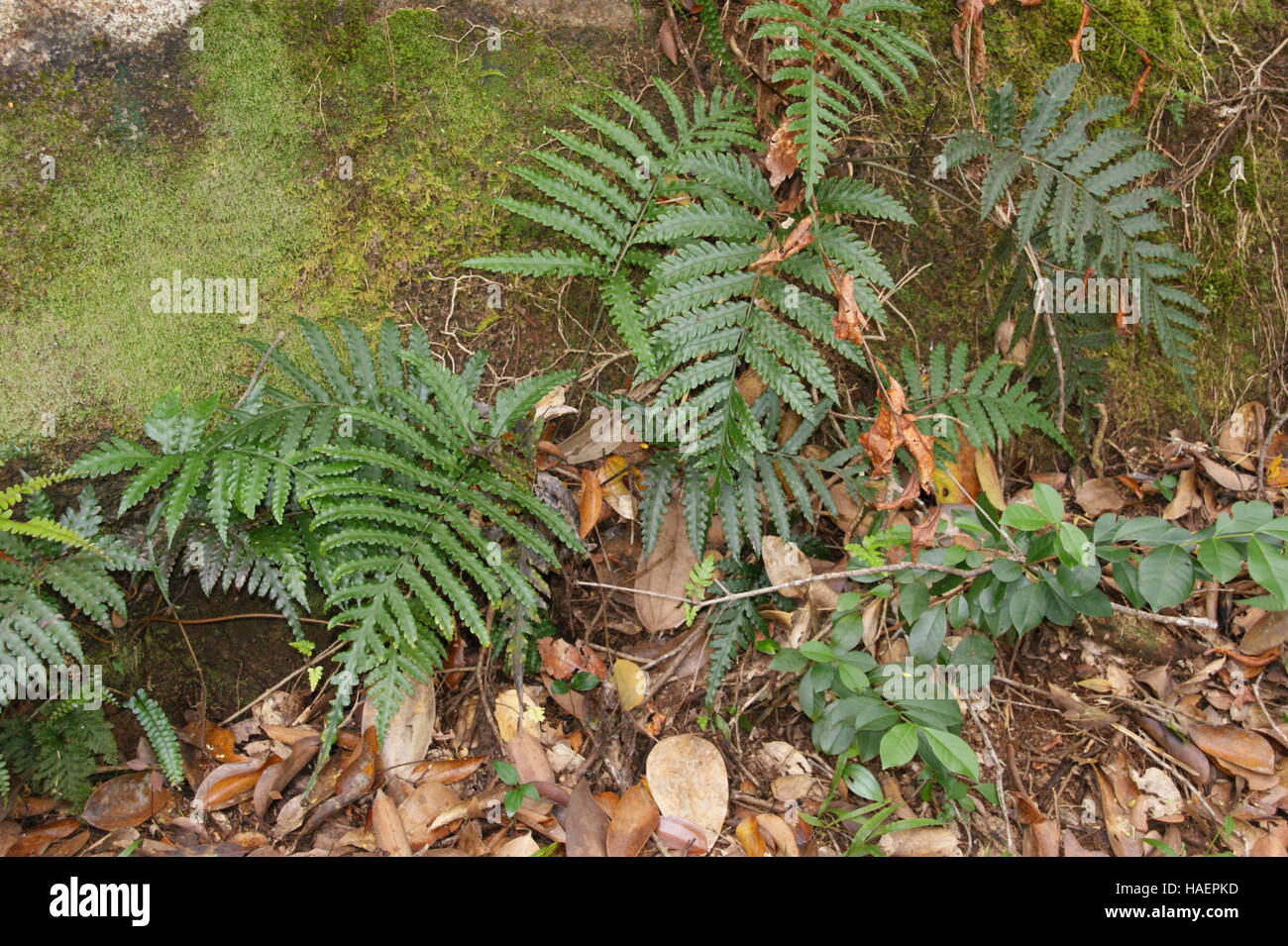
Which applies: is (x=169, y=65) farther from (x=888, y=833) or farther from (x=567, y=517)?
(x=888, y=833)

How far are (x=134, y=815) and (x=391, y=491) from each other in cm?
142

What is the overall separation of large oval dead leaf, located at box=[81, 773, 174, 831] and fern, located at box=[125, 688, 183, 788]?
102 millimetres

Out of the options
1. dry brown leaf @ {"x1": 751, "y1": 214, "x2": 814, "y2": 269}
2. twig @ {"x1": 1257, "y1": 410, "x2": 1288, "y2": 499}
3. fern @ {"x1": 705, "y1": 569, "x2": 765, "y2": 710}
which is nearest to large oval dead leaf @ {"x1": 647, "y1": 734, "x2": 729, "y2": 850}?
fern @ {"x1": 705, "y1": 569, "x2": 765, "y2": 710}

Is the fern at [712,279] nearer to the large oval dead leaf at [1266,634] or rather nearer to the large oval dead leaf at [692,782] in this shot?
the large oval dead leaf at [692,782]

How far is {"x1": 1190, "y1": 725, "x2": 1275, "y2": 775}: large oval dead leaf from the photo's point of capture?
3.03 metres

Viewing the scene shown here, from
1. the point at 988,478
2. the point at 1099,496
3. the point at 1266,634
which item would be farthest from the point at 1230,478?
the point at 988,478

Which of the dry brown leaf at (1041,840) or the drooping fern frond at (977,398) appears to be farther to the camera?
the drooping fern frond at (977,398)

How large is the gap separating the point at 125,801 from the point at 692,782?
1.89 metres

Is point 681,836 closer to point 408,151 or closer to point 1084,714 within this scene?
point 1084,714

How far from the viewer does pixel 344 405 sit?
3049 mm

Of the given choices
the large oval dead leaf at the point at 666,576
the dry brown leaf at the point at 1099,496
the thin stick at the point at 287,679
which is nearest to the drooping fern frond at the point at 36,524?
the thin stick at the point at 287,679

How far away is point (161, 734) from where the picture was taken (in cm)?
292

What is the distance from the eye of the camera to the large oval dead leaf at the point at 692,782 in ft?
9.53

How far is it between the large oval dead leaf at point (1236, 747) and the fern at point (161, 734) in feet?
11.2
